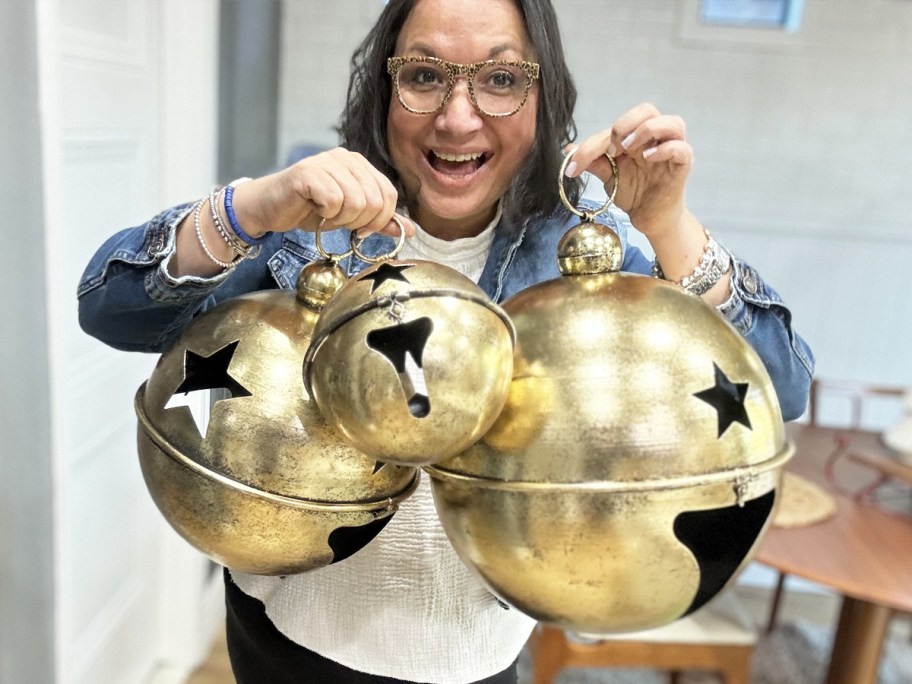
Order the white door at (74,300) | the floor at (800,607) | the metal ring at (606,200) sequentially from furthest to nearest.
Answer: the floor at (800,607)
the white door at (74,300)
the metal ring at (606,200)

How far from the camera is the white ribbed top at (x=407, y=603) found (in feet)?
2.61

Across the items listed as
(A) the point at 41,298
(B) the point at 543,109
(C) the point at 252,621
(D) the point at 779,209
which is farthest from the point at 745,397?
(D) the point at 779,209

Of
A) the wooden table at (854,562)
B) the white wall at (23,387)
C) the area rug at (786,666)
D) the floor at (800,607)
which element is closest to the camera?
the white wall at (23,387)

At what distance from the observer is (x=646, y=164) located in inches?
22.5

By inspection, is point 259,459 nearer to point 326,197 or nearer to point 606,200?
point 326,197

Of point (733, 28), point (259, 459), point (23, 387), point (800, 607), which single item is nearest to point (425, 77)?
Result: point (259, 459)

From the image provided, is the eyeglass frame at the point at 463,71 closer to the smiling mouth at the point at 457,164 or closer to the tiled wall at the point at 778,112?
the smiling mouth at the point at 457,164

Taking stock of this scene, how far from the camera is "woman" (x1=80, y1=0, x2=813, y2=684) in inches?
22.7

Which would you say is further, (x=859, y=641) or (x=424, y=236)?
(x=859, y=641)

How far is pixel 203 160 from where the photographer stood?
1.89 metres

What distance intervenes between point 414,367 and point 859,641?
1764mm

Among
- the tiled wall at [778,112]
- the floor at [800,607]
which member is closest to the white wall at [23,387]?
the tiled wall at [778,112]

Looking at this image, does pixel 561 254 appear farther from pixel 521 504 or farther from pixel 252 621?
pixel 252 621

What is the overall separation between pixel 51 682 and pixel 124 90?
47.6 inches
